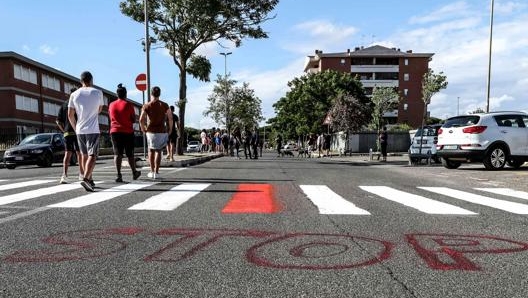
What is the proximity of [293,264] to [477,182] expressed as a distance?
8454mm

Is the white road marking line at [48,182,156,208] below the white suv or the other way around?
below

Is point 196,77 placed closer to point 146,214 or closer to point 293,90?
point 146,214

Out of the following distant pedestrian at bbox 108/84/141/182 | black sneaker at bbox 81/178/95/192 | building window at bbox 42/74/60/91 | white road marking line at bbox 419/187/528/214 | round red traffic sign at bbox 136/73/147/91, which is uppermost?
building window at bbox 42/74/60/91

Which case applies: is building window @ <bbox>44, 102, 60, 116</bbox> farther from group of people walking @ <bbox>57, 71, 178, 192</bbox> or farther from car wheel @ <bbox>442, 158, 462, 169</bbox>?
car wheel @ <bbox>442, 158, 462, 169</bbox>

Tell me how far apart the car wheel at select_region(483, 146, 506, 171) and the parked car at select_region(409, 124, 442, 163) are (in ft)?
16.4

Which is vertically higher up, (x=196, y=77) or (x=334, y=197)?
(x=196, y=77)

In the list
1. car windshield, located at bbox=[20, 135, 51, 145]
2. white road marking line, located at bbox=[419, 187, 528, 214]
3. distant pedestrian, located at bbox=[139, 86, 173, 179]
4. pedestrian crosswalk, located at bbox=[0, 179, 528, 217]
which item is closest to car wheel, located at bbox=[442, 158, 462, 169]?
pedestrian crosswalk, located at bbox=[0, 179, 528, 217]

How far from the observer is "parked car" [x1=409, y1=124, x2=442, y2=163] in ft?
62.7

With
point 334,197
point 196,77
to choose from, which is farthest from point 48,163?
point 334,197

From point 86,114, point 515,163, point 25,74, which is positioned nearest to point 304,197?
point 86,114

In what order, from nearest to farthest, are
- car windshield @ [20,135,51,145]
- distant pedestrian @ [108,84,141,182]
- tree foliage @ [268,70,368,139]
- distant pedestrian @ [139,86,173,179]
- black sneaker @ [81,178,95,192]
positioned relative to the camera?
black sneaker @ [81,178,95,192], distant pedestrian @ [108,84,141,182], distant pedestrian @ [139,86,173,179], car windshield @ [20,135,51,145], tree foliage @ [268,70,368,139]

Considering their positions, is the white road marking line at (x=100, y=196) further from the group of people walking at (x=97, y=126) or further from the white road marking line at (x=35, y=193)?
the white road marking line at (x=35, y=193)

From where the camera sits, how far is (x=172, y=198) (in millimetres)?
7176

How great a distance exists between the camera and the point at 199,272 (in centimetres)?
346
